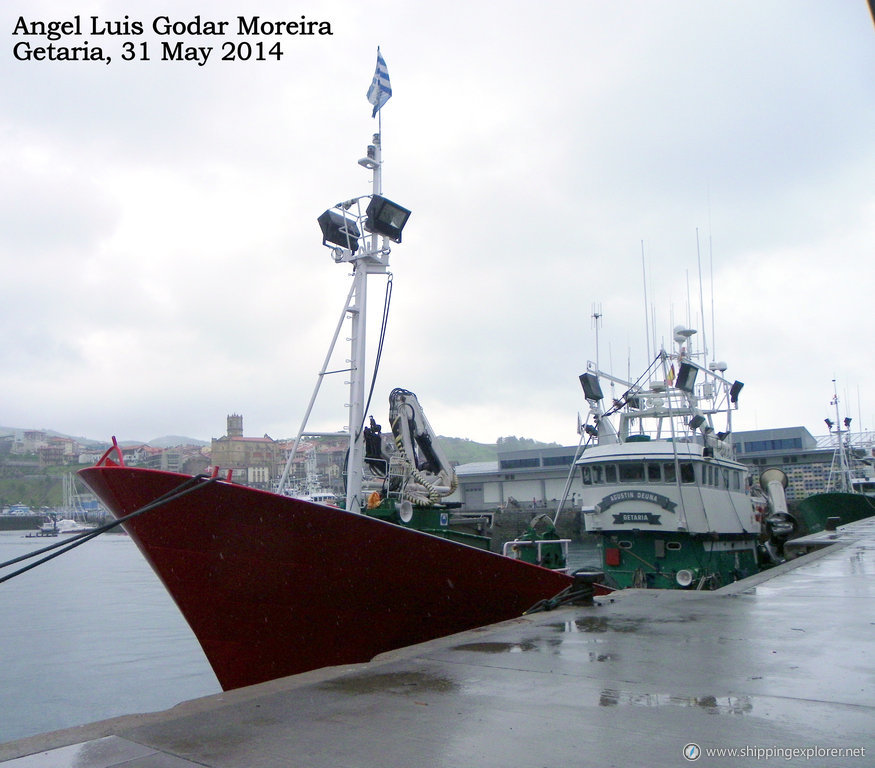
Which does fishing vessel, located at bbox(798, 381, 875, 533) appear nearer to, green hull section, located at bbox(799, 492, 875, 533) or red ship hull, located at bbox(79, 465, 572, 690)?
green hull section, located at bbox(799, 492, 875, 533)

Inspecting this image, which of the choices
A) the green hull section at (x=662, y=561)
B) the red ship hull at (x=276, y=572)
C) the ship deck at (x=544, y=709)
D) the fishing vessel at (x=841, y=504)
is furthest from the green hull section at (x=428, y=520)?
the fishing vessel at (x=841, y=504)

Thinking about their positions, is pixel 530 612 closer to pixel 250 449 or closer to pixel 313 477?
pixel 313 477

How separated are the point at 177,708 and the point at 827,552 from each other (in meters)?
14.2

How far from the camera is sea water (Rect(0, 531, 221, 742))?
12.1m

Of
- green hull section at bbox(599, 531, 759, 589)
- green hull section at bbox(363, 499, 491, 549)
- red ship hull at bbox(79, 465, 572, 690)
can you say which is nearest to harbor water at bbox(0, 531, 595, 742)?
red ship hull at bbox(79, 465, 572, 690)

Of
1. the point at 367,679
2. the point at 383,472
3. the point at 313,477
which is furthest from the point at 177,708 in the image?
the point at 313,477

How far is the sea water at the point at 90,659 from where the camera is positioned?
12.1 m

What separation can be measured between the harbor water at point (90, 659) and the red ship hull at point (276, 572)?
4382mm

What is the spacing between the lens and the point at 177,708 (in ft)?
14.9

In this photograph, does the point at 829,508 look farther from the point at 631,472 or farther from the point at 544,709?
the point at 544,709

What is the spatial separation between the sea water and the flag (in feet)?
35.3

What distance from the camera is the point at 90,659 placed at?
15961 millimetres

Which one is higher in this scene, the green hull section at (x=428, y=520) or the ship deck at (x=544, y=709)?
the green hull section at (x=428, y=520)

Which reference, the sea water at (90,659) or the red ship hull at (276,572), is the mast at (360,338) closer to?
the red ship hull at (276,572)
